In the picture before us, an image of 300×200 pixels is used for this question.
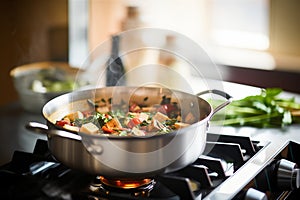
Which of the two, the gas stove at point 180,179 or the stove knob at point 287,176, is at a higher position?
the gas stove at point 180,179

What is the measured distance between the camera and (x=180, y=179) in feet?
2.84

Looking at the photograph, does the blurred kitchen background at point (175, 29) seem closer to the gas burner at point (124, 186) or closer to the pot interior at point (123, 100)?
the pot interior at point (123, 100)

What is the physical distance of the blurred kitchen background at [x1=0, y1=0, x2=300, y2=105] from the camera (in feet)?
4.67

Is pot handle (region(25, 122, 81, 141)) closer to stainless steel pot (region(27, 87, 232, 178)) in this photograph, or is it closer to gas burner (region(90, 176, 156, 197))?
stainless steel pot (region(27, 87, 232, 178))

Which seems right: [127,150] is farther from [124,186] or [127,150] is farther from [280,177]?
[280,177]

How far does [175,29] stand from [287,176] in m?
1.67

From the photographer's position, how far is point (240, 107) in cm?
145

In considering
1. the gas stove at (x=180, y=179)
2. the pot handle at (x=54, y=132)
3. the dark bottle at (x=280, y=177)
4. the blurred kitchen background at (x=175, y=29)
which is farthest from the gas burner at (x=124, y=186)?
the blurred kitchen background at (x=175, y=29)

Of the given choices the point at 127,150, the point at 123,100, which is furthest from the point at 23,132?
the point at 127,150

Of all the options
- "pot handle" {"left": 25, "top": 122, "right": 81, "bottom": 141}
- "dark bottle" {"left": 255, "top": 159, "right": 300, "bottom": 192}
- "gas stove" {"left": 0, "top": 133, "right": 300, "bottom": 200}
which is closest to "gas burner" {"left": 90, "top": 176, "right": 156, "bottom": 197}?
"gas stove" {"left": 0, "top": 133, "right": 300, "bottom": 200}

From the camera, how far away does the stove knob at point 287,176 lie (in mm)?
1071

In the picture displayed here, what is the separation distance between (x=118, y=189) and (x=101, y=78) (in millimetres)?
701

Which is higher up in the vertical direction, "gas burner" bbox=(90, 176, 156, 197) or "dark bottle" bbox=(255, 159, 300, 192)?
"gas burner" bbox=(90, 176, 156, 197)

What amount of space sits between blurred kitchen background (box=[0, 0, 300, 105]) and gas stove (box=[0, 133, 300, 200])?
0.44 m
